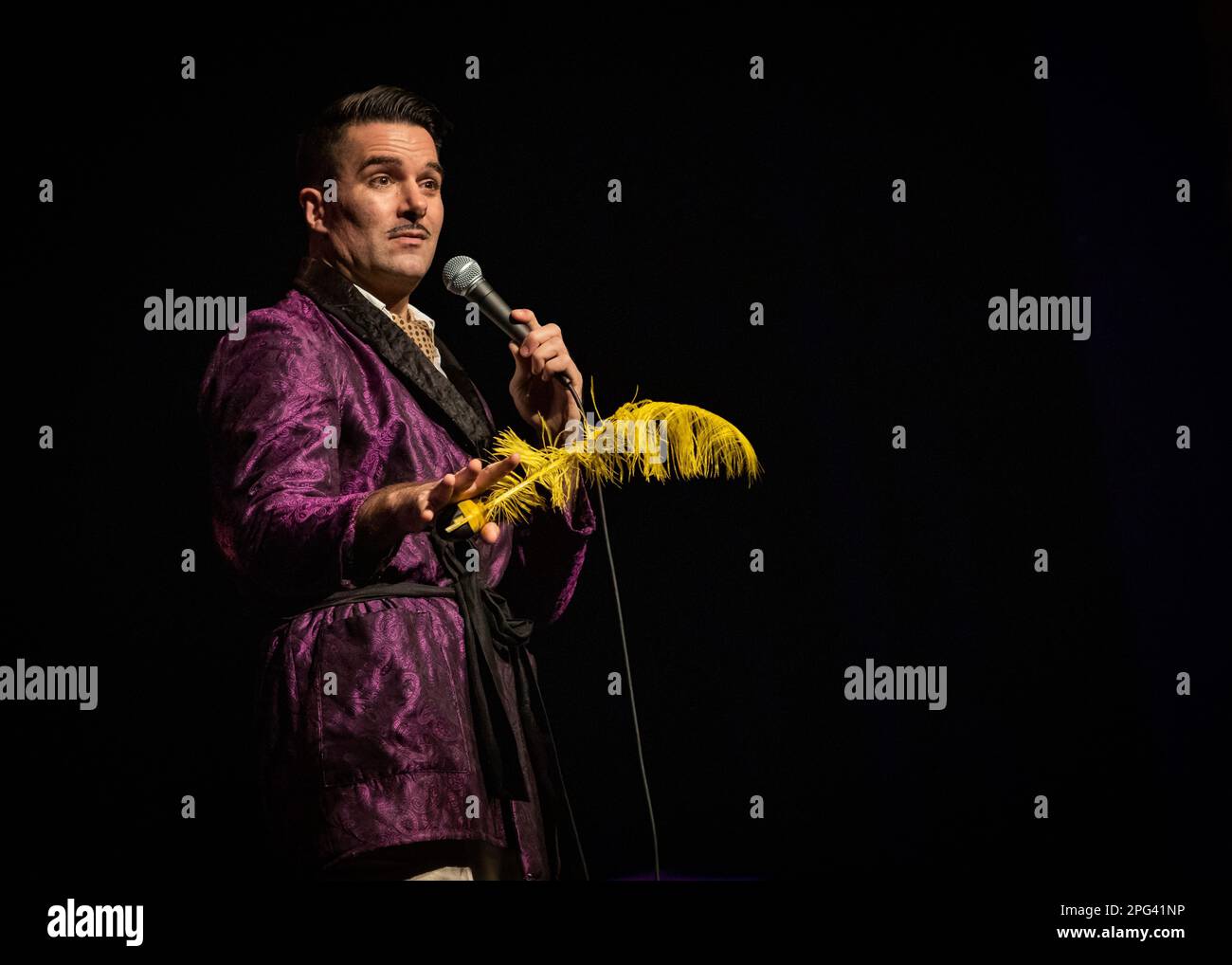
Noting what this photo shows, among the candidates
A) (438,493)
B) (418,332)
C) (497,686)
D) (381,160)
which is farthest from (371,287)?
(497,686)

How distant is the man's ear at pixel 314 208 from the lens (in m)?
2.68

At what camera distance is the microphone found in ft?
8.34

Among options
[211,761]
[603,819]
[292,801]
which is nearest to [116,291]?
[211,761]

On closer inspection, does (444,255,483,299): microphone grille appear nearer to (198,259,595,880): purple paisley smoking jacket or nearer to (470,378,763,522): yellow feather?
(198,259,595,880): purple paisley smoking jacket

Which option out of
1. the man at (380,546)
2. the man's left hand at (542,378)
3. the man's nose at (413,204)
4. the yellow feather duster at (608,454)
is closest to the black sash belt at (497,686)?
the man at (380,546)

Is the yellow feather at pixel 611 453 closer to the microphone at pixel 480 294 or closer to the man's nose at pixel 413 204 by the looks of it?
the microphone at pixel 480 294

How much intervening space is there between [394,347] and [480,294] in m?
0.18

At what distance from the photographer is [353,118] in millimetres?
2686

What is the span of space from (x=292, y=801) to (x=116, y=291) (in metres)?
1.11

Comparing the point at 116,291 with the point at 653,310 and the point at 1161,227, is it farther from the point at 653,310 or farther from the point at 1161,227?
the point at 1161,227

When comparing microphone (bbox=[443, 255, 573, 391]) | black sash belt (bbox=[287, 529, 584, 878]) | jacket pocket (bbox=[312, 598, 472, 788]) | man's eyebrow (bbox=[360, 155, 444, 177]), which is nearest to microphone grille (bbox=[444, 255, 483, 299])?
microphone (bbox=[443, 255, 573, 391])

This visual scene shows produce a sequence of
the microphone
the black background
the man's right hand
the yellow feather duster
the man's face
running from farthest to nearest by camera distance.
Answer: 1. the black background
2. the man's face
3. the microphone
4. the yellow feather duster
5. the man's right hand

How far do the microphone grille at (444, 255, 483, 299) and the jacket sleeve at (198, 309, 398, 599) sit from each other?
0.82 ft

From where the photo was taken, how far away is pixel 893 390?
10.0 ft
